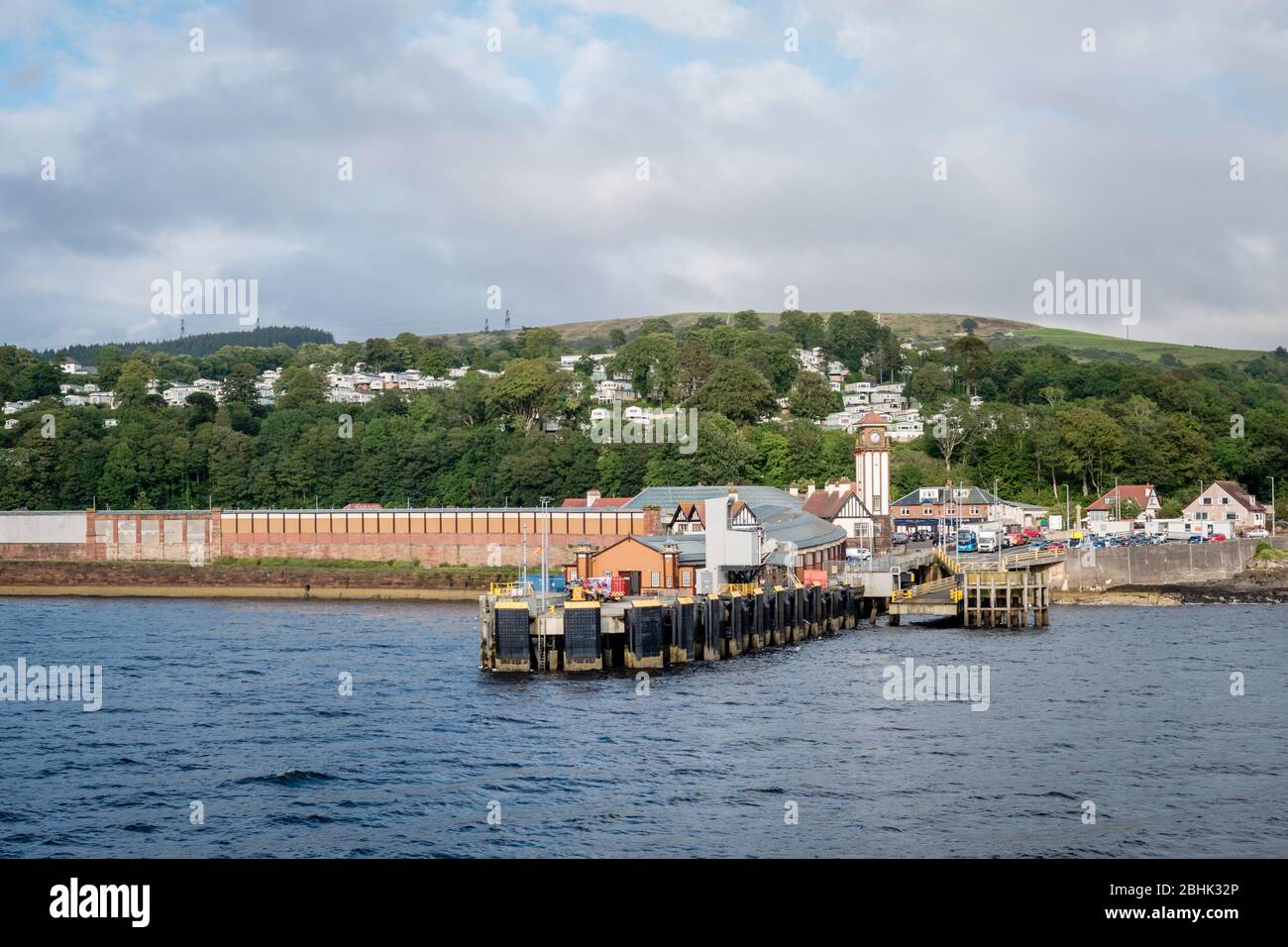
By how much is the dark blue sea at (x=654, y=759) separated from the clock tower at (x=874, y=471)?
55523 millimetres

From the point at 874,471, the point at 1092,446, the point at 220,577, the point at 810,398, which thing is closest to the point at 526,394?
the point at 810,398

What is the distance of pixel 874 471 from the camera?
397ft

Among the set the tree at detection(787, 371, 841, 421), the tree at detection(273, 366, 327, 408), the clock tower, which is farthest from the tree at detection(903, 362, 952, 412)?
the tree at detection(273, 366, 327, 408)

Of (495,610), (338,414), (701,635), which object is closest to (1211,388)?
(338,414)

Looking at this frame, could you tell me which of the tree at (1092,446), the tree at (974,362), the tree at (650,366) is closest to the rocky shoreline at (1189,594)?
the tree at (1092,446)

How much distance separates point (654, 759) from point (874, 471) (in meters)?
86.1

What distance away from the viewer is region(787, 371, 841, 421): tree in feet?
577

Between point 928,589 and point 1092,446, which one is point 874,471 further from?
point 928,589

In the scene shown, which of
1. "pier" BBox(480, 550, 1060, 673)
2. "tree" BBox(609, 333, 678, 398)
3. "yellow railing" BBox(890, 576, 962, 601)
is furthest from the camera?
"tree" BBox(609, 333, 678, 398)

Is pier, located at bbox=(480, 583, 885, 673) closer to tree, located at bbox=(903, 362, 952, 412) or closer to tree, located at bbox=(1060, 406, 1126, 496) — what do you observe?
tree, located at bbox=(1060, 406, 1126, 496)

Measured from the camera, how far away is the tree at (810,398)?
577ft

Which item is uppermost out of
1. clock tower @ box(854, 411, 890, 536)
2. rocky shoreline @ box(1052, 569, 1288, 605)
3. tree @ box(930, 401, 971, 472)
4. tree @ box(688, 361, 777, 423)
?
tree @ box(688, 361, 777, 423)

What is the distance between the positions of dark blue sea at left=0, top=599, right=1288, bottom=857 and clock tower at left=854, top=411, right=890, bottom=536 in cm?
5552
